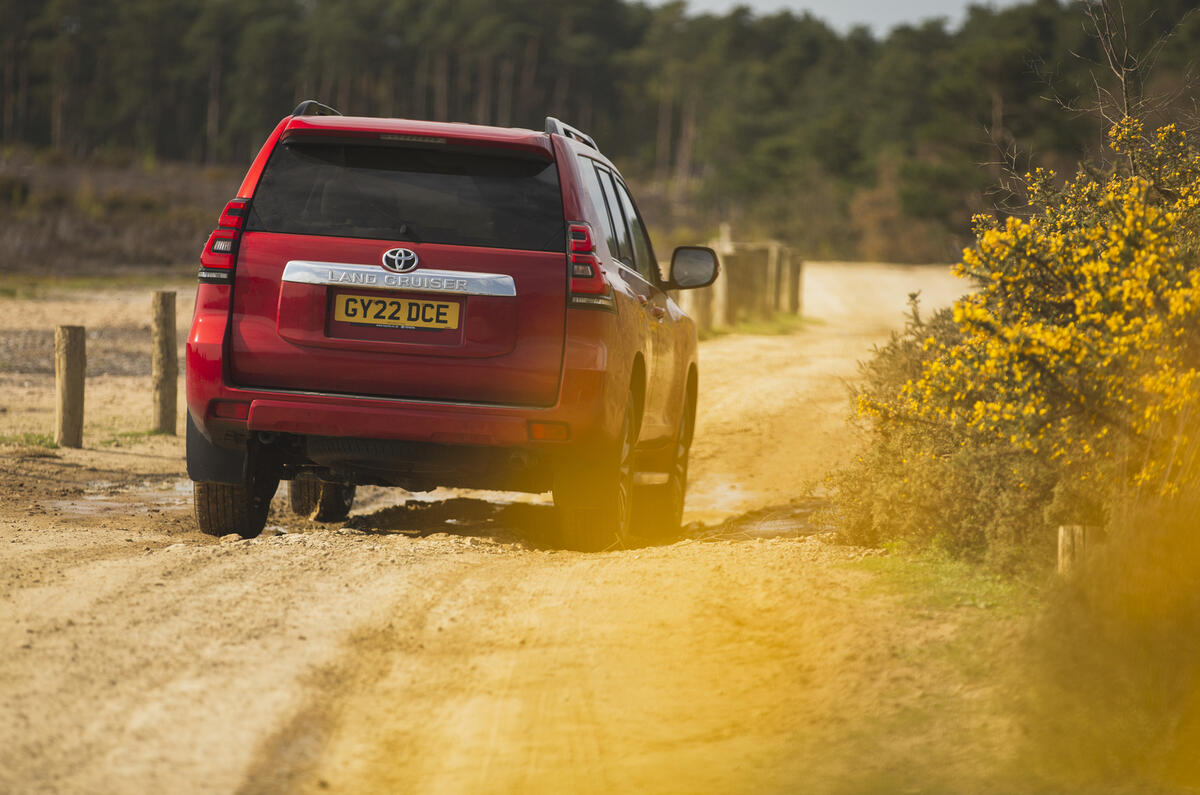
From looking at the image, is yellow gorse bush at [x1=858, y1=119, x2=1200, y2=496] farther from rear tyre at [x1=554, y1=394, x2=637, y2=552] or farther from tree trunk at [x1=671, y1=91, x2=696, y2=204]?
tree trunk at [x1=671, y1=91, x2=696, y2=204]

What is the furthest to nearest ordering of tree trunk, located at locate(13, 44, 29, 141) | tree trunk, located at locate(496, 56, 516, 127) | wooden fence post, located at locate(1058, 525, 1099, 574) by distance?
tree trunk, located at locate(496, 56, 516, 127)
tree trunk, located at locate(13, 44, 29, 141)
wooden fence post, located at locate(1058, 525, 1099, 574)

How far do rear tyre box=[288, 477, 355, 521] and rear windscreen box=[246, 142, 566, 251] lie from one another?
9.42 ft

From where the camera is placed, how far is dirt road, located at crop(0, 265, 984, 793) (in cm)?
418

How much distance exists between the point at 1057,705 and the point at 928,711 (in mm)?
403

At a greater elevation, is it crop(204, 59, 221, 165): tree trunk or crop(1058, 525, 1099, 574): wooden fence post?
crop(204, 59, 221, 165): tree trunk

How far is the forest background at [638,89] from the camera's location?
55.2m

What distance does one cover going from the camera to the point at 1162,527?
17.6 feet

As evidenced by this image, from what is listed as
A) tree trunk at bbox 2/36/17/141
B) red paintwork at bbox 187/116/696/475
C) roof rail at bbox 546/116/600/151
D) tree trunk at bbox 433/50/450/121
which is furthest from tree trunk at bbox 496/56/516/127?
red paintwork at bbox 187/116/696/475

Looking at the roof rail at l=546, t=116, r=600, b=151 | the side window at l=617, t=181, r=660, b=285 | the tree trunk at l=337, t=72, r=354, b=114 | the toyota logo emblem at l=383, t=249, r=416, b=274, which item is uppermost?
the tree trunk at l=337, t=72, r=354, b=114

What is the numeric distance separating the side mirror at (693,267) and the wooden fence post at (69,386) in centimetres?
540

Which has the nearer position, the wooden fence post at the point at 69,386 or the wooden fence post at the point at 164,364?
the wooden fence post at the point at 69,386

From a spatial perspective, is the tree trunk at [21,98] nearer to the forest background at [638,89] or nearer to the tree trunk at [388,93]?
the forest background at [638,89]

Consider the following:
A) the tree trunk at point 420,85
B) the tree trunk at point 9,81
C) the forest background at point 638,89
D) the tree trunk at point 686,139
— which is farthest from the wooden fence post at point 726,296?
the tree trunk at point 420,85

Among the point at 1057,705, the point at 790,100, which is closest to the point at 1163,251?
the point at 1057,705
